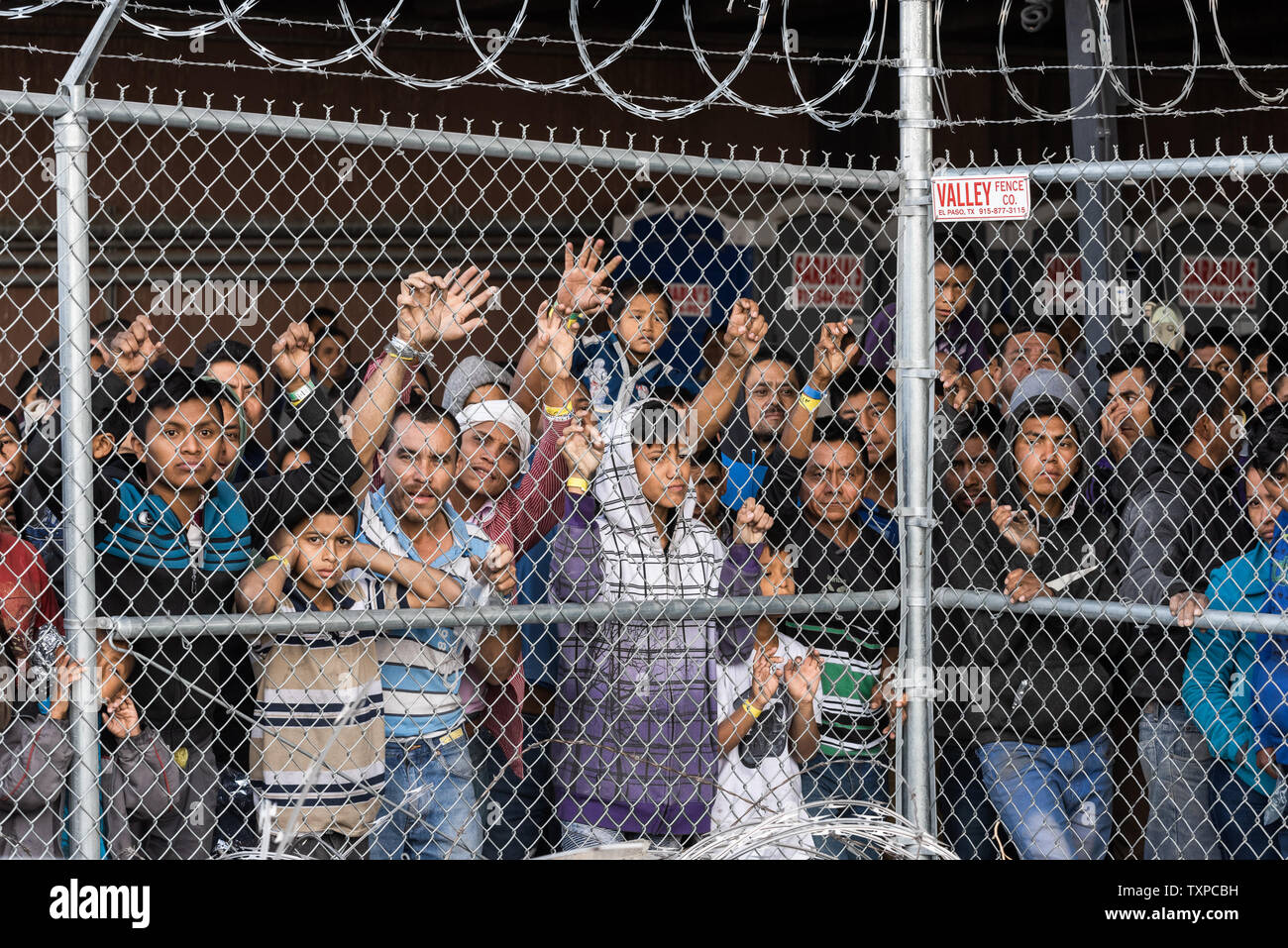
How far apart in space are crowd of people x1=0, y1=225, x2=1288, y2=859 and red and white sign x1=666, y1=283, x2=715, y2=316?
128 inches

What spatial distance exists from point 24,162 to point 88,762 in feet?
16.3

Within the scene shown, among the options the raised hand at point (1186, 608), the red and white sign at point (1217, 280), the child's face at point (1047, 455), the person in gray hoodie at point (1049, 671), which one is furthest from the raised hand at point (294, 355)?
the red and white sign at point (1217, 280)

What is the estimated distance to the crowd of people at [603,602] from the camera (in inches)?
149

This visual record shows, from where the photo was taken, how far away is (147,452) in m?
3.87

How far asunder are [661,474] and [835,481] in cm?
54

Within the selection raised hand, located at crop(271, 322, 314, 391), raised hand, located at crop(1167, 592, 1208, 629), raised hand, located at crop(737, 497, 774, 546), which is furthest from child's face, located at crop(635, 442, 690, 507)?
raised hand, located at crop(1167, 592, 1208, 629)

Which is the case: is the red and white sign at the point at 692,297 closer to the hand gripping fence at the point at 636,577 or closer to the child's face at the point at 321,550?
the hand gripping fence at the point at 636,577

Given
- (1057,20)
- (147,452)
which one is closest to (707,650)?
(147,452)

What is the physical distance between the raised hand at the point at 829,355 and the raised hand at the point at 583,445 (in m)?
0.71

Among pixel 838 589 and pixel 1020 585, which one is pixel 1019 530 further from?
pixel 838 589

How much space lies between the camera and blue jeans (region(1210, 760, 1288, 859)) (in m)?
4.29

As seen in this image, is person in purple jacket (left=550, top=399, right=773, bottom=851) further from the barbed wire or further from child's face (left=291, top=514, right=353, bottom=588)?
the barbed wire
